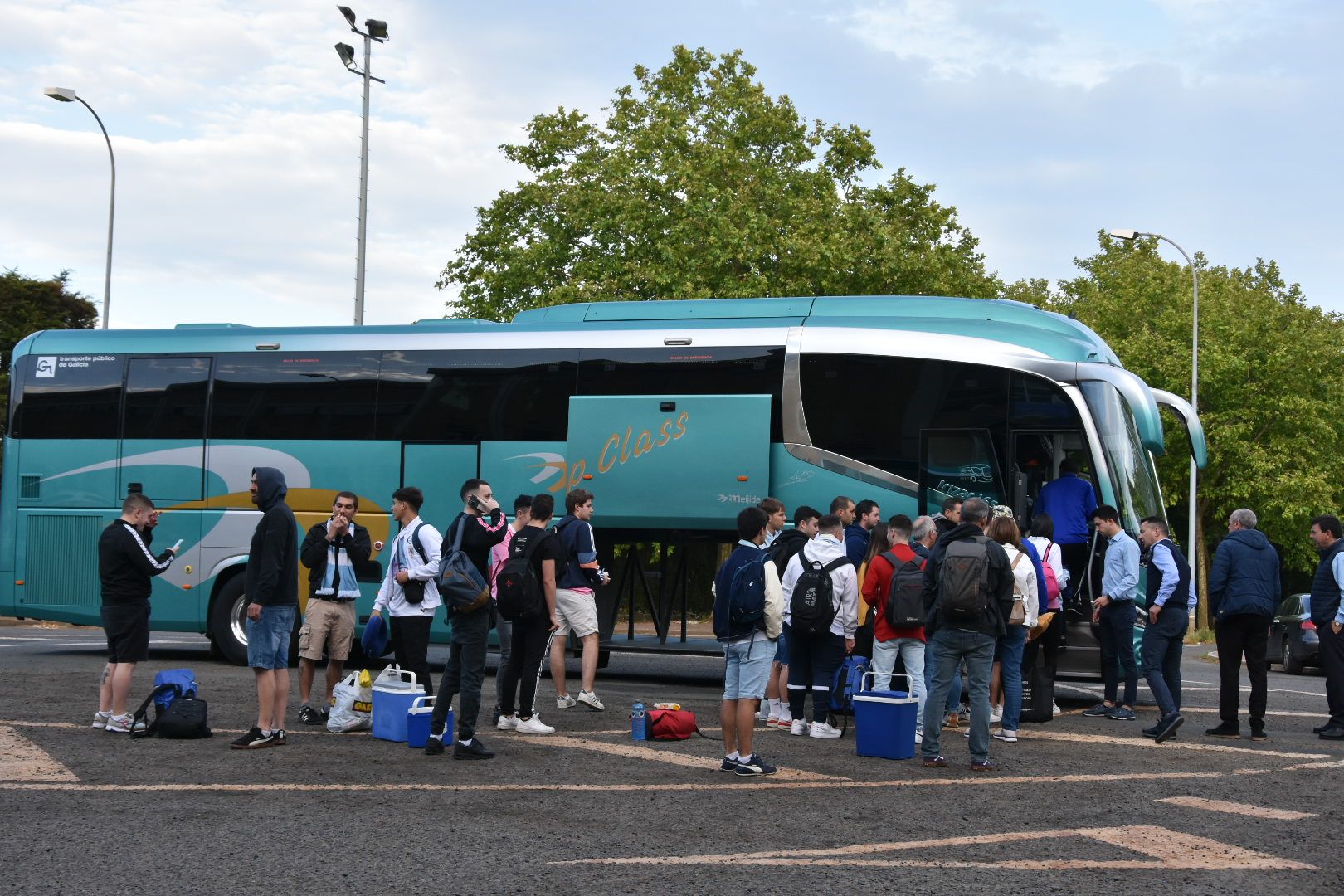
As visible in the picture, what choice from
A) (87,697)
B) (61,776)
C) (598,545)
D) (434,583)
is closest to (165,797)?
(61,776)

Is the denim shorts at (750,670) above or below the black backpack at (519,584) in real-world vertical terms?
below

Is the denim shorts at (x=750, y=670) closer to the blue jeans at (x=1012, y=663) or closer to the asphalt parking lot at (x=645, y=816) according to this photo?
the asphalt parking lot at (x=645, y=816)

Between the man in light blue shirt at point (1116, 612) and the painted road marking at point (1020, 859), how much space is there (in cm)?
555

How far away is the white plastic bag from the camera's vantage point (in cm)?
1100

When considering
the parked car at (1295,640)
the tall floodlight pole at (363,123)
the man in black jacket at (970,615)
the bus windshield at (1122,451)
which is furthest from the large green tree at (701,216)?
the man in black jacket at (970,615)

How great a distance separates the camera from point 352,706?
36.1ft

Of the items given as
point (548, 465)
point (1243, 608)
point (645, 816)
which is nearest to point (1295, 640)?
point (1243, 608)

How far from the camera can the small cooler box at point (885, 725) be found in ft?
33.3

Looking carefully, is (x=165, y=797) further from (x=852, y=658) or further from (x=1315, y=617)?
(x=1315, y=617)

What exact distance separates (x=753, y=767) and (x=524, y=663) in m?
2.32

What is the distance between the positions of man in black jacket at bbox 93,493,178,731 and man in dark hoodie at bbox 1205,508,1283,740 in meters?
8.40

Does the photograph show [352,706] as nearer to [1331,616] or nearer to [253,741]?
[253,741]

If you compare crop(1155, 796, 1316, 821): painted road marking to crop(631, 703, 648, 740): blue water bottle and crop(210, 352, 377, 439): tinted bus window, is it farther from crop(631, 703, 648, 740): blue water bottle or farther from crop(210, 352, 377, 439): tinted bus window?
crop(210, 352, 377, 439): tinted bus window

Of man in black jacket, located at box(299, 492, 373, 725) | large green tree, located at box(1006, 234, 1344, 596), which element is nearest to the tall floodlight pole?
man in black jacket, located at box(299, 492, 373, 725)
